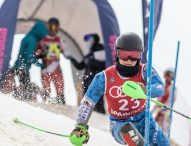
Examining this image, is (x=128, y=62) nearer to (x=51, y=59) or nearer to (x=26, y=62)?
(x=26, y=62)

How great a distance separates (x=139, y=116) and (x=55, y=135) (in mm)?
1026

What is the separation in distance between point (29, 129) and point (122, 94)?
3.34ft

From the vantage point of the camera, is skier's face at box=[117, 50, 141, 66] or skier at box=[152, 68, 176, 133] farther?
skier at box=[152, 68, 176, 133]

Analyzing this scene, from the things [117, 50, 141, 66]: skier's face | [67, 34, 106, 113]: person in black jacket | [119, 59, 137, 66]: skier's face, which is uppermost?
[117, 50, 141, 66]: skier's face

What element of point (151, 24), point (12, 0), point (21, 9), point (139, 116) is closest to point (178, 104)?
point (12, 0)

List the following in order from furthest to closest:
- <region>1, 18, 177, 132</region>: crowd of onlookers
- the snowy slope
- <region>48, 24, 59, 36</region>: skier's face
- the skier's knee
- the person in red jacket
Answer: <region>48, 24, 59, 36</region>: skier's face
the person in red jacket
<region>1, 18, 177, 132</region>: crowd of onlookers
the snowy slope
the skier's knee

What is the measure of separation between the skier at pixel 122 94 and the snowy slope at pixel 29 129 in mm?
421

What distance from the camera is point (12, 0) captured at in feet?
29.3

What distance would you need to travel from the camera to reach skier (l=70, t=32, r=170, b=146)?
13.6ft

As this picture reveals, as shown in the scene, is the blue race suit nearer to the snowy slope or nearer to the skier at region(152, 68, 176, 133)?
the snowy slope

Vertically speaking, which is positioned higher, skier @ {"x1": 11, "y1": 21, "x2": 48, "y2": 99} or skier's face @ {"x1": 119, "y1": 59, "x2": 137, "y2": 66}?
skier's face @ {"x1": 119, "y1": 59, "x2": 137, "y2": 66}

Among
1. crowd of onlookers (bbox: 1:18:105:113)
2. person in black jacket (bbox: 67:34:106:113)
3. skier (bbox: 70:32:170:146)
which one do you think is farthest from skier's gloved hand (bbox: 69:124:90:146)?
person in black jacket (bbox: 67:34:106:113)

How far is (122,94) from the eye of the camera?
4.27 meters

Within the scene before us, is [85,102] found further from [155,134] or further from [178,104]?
[178,104]
